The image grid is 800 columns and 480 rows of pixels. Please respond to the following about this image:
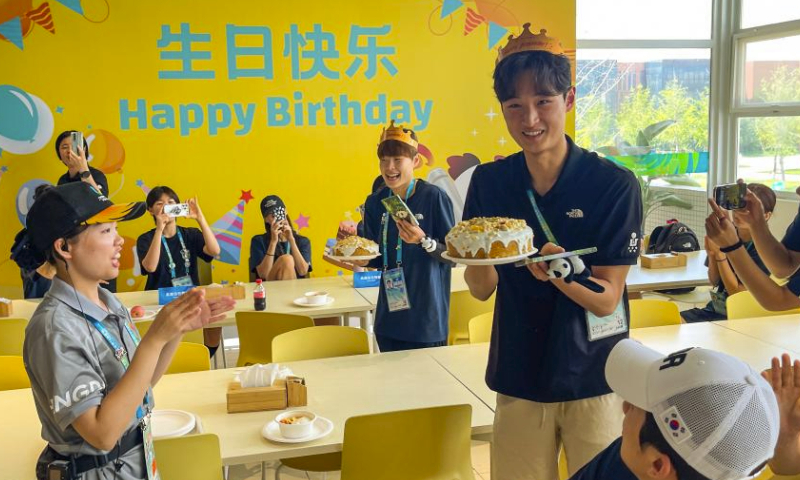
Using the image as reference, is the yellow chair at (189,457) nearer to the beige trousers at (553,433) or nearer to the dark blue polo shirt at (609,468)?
the beige trousers at (553,433)

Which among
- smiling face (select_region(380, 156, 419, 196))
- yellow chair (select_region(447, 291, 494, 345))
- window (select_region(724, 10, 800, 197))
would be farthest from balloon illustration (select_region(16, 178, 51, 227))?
window (select_region(724, 10, 800, 197))

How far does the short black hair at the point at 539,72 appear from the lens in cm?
206

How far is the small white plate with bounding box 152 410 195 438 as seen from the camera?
2.51 m

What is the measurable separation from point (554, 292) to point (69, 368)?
1267 millimetres

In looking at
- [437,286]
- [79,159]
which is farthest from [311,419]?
[79,159]

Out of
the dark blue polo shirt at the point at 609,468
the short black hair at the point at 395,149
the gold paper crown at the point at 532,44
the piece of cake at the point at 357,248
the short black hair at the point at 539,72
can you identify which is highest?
the gold paper crown at the point at 532,44

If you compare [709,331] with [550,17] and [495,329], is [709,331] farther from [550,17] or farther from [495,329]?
[550,17]

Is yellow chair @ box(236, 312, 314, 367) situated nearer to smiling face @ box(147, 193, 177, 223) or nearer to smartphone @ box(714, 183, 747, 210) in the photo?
smiling face @ box(147, 193, 177, 223)

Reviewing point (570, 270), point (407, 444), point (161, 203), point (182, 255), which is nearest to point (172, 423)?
point (407, 444)

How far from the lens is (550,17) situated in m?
7.00

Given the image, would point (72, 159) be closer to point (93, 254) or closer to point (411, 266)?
point (411, 266)

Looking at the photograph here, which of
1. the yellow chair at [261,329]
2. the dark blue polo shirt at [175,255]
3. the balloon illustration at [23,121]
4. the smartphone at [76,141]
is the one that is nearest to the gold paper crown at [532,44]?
the yellow chair at [261,329]

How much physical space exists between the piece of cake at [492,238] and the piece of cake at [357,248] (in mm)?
1500

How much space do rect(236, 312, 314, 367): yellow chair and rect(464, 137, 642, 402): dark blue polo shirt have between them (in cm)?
197
